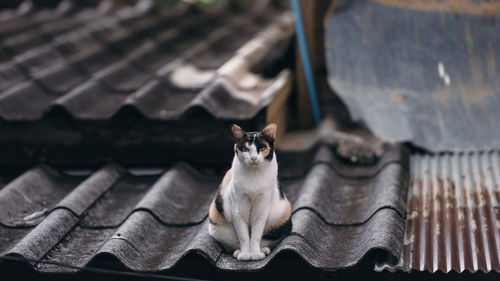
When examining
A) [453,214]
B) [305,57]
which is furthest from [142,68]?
[453,214]

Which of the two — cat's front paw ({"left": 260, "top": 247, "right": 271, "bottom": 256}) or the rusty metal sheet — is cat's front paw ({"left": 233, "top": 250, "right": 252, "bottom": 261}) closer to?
cat's front paw ({"left": 260, "top": 247, "right": 271, "bottom": 256})

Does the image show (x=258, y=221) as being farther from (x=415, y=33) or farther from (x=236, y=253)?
(x=415, y=33)

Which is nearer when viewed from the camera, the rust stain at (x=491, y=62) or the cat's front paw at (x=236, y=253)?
the cat's front paw at (x=236, y=253)

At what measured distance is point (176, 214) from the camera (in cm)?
325

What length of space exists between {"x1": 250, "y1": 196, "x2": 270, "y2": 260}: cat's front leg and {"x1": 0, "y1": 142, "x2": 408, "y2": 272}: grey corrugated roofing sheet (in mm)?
70

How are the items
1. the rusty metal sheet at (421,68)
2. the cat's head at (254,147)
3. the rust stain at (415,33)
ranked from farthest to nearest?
the rust stain at (415,33), the rusty metal sheet at (421,68), the cat's head at (254,147)

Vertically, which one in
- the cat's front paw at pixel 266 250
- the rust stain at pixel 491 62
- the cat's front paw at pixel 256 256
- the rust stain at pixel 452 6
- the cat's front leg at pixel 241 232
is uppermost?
the cat's front leg at pixel 241 232

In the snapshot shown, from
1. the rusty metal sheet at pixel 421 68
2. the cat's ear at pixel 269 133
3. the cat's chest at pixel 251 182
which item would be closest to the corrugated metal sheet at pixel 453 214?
the rusty metal sheet at pixel 421 68

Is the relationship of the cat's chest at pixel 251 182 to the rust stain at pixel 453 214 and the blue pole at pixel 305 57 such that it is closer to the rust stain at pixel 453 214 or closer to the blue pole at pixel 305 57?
the rust stain at pixel 453 214

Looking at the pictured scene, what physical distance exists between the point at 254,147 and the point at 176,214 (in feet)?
3.01

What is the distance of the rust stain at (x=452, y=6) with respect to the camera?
13.3ft

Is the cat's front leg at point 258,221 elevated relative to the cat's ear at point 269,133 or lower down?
lower down

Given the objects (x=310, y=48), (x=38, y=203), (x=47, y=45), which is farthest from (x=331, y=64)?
(x=47, y=45)

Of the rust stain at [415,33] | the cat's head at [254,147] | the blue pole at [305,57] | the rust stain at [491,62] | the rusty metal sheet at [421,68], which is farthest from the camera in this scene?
the blue pole at [305,57]
